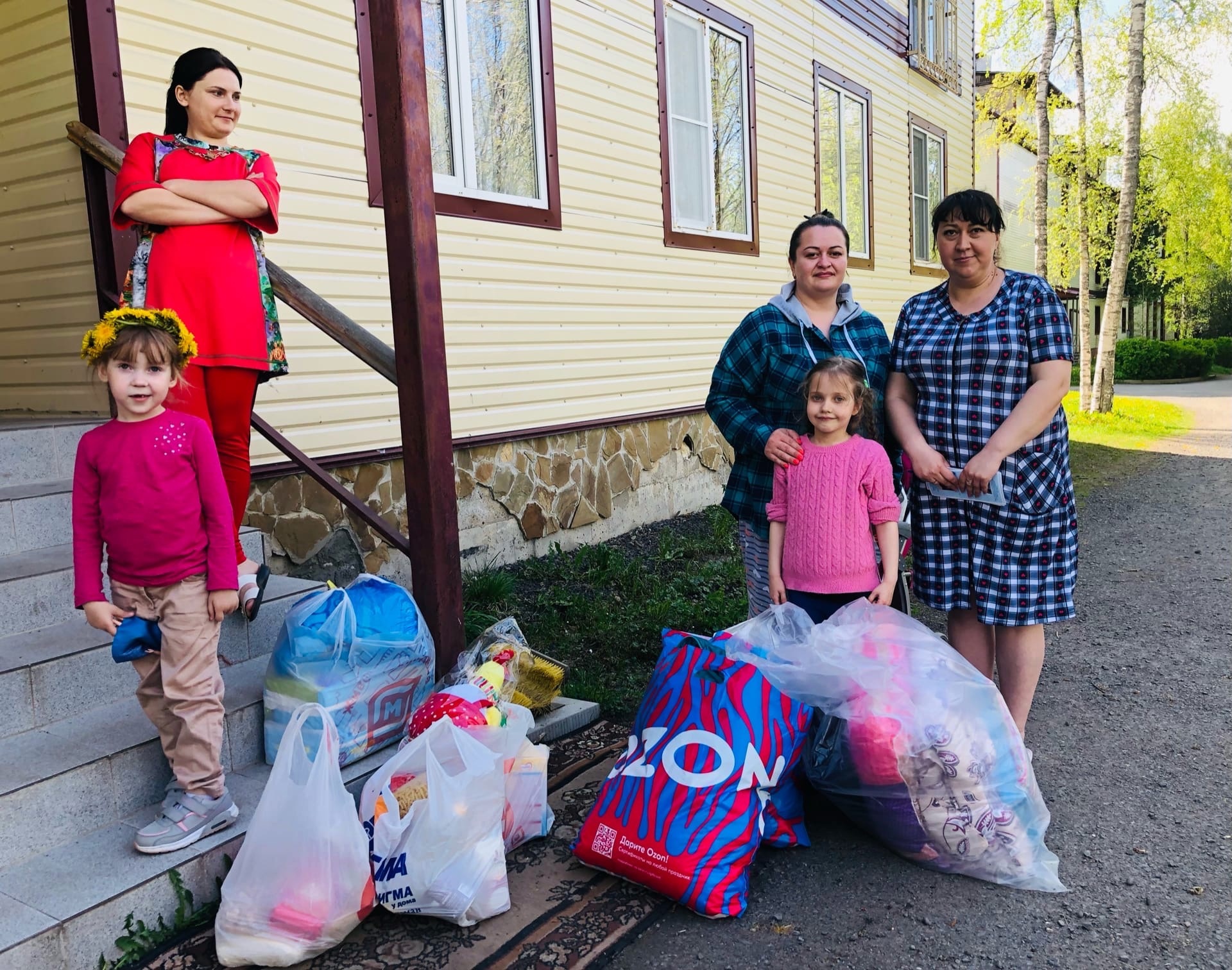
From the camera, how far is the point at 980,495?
2.93m

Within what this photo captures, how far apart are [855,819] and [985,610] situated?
2.63 ft

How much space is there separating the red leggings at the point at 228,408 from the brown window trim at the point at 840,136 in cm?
753

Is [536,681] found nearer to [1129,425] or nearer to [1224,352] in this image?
[1129,425]

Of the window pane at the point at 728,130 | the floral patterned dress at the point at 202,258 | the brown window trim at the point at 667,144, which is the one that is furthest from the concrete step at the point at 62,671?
the window pane at the point at 728,130

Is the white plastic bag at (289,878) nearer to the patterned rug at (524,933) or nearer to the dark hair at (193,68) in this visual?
the patterned rug at (524,933)

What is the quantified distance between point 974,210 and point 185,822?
2.92 meters

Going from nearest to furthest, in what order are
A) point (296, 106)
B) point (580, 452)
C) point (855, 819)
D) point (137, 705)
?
1. point (855, 819)
2. point (137, 705)
3. point (296, 106)
4. point (580, 452)

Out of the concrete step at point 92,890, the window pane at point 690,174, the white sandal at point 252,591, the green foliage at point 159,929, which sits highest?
the window pane at point 690,174

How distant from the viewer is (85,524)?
95.5 inches

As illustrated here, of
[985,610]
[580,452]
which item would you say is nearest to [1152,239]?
[580,452]

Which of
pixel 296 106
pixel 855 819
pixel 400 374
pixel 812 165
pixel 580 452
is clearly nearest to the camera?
pixel 855 819

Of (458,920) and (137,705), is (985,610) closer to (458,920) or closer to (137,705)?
(458,920)

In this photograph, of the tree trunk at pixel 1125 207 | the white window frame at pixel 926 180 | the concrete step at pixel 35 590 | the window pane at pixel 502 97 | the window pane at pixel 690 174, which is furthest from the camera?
the tree trunk at pixel 1125 207

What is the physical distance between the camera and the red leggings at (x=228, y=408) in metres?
3.04
